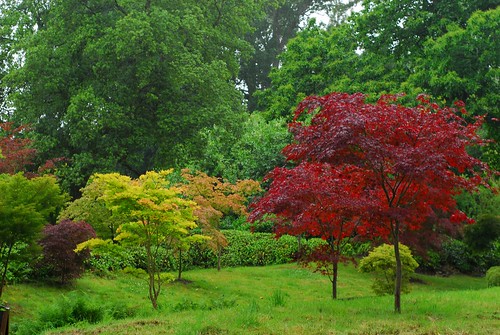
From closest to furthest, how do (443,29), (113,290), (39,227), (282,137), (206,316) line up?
(206,316) → (39,227) → (113,290) → (443,29) → (282,137)

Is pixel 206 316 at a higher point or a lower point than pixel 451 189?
lower

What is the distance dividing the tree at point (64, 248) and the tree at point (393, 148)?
21.9ft

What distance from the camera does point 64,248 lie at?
546 inches

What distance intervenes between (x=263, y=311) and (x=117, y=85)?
1633cm

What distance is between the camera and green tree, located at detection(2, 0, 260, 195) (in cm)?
2291

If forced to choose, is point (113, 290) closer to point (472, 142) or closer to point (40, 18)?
point (472, 142)

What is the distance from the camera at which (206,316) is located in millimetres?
9086

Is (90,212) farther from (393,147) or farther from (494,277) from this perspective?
(494,277)

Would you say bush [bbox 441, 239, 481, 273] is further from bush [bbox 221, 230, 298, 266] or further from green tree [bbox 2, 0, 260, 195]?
green tree [bbox 2, 0, 260, 195]

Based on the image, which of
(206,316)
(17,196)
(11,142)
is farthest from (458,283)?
(11,142)

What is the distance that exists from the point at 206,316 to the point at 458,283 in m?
13.8

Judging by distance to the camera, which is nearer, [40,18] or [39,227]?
[39,227]

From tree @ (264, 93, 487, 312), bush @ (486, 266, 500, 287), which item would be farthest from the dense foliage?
tree @ (264, 93, 487, 312)

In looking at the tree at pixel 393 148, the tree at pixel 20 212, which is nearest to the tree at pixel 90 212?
the tree at pixel 20 212
